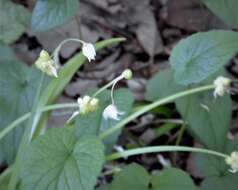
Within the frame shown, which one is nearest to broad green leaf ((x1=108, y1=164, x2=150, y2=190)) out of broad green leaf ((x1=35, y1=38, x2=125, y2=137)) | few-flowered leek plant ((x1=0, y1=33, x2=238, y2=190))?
few-flowered leek plant ((x1=0, y1=33, x2=238, y2=190))

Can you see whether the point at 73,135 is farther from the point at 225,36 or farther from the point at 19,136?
the point at 225,36

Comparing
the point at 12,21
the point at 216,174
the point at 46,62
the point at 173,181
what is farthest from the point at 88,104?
the point at 12,21

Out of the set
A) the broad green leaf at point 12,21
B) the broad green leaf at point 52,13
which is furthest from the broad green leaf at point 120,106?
the broad green leaf at point 12,21

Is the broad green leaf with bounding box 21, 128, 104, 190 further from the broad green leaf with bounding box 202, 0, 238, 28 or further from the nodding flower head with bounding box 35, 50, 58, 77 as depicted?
the broad green leaf with bounding box 202, 0, 238, 28

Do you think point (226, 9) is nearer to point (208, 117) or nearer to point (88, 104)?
point (208, 117)

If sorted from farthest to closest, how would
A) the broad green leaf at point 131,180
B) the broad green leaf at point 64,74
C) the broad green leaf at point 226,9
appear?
the broad green leaf at point 226,9 → the broad green leaf at point 64,74 → the broad green leaf at point 131,180

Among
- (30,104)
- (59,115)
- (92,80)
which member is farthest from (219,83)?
(92,80)

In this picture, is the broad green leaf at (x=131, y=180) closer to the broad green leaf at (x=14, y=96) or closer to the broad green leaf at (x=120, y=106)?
the broad green leaf at (x=120, y=106)
